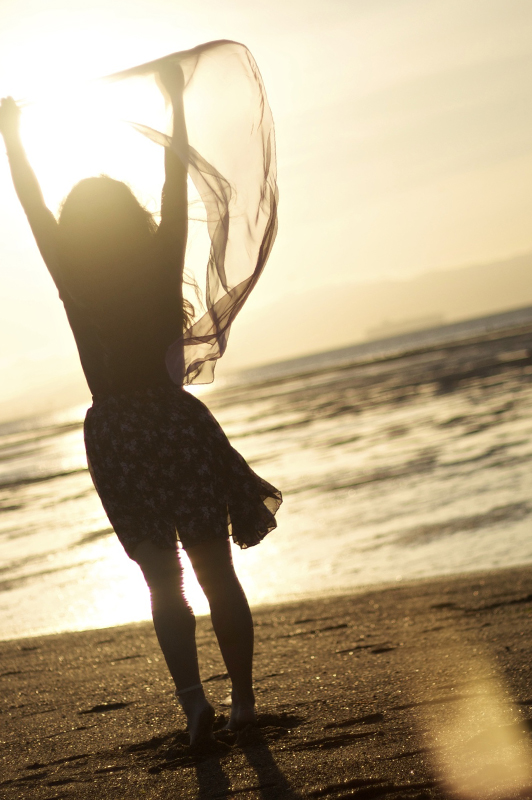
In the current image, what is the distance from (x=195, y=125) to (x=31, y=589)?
5.29 meters

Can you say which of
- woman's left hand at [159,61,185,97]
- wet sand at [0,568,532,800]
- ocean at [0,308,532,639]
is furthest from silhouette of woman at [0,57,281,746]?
ocean at [0,308,532,639]

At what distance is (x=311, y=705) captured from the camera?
3.10m

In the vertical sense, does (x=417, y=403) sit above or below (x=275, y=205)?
below

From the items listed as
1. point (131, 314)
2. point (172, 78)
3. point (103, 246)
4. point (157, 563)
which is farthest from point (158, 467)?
point (172, 78)

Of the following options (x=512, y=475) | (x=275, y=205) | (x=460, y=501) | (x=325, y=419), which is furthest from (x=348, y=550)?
(x=325, y=419)

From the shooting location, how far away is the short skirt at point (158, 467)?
8.54ft

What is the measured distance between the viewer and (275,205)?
300 centimetres

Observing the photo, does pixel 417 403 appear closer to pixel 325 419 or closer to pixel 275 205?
pixel 325 419

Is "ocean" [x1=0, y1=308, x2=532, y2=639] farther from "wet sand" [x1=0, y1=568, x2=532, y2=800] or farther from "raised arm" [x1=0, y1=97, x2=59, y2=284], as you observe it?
"raised arm" [x1=0, y1=97, x2=59, y2=284]

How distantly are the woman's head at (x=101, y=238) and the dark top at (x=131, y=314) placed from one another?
4 centimetres

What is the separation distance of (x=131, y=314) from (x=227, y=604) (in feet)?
3.50

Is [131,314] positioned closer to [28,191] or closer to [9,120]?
[28,191]

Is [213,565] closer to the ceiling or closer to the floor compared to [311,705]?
closer to the ceiling

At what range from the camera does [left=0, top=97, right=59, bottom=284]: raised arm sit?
8.75ft
